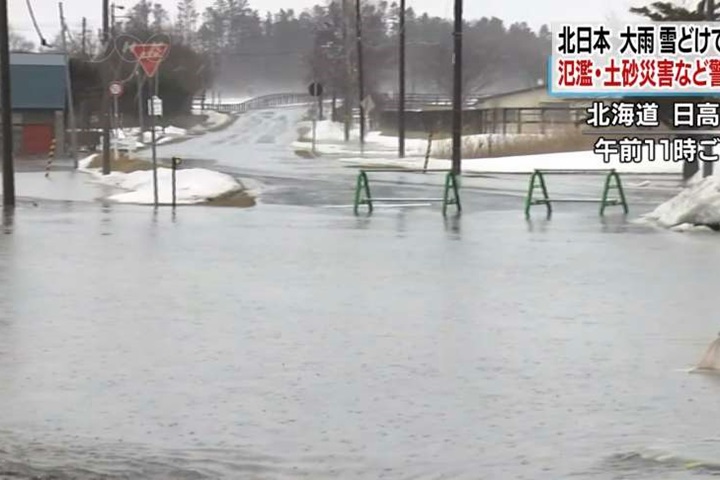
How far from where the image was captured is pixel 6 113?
27359 millimetres

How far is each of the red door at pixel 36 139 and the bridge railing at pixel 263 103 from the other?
75.1 m

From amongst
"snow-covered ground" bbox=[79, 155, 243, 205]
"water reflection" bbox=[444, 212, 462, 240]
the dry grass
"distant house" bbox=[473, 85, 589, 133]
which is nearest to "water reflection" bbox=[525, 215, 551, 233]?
"water reflection" bbox=[444, 212, 462, 240]

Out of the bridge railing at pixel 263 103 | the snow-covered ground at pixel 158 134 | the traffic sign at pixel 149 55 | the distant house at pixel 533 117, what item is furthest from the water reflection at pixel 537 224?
the bridge railing at pixel 263 103

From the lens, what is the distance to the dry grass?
5250 centimetres

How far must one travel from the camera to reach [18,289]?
14.4 meters

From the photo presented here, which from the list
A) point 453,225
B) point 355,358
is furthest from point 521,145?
point 355,358

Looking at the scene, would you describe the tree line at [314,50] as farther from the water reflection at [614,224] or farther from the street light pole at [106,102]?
the water reflection at [614,224]

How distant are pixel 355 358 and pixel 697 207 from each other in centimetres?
1335

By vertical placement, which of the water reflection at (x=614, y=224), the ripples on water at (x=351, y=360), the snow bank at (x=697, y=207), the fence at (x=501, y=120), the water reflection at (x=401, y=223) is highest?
the fence at (x=501, y=120)

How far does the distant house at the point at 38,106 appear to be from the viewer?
55.9 metres

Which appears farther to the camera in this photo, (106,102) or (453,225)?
(106,102)

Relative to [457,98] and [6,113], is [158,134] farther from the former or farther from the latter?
[6,113]

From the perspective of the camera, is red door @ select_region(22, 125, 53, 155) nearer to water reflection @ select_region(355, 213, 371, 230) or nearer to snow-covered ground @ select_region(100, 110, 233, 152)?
snow-covered ground @ select_region(100, 110, 233, 152)

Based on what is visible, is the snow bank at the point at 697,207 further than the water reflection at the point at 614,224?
No
